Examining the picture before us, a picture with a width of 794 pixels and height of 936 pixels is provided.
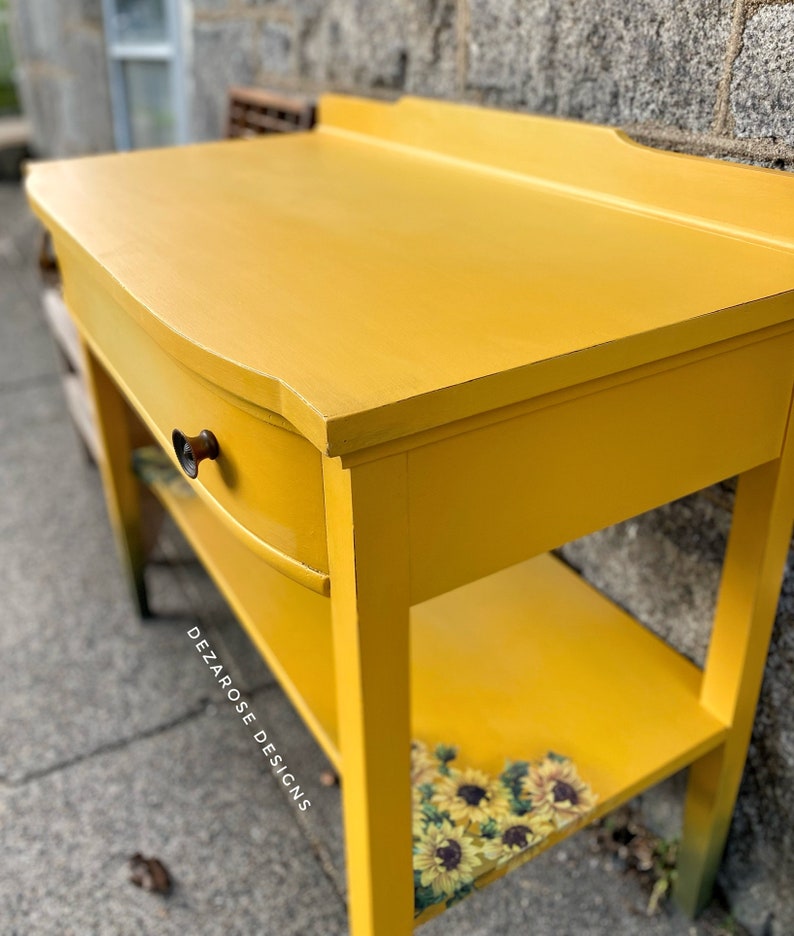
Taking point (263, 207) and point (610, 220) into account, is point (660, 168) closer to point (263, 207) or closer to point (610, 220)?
point (610, 220)

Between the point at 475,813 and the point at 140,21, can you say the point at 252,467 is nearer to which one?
the point at 475,813

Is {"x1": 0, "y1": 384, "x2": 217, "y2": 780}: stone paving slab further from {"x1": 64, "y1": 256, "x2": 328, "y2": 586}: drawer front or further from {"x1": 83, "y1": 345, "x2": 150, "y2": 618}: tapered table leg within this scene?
{"x1": 64, "y1": 256, "x2": 328, "y2": 586}: drawer front

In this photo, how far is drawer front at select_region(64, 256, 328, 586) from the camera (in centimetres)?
66

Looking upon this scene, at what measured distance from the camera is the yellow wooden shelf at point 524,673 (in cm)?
101

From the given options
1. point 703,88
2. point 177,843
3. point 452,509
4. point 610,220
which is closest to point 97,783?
point 177,843

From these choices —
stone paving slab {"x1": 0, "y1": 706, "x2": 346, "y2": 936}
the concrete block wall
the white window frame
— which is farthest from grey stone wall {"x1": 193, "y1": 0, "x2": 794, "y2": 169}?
stone paving slab {"x1": 0, "y1": 706, "x2": 346, "y2": 936}

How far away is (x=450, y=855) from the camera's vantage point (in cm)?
90

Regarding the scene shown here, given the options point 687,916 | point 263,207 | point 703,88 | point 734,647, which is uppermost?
point 703,88

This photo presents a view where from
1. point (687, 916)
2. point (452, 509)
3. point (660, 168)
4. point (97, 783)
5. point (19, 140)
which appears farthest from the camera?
point (19, 140)

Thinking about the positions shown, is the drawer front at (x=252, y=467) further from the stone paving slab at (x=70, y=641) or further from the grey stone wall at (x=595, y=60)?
the stone paving slab at (x=70, y=641)

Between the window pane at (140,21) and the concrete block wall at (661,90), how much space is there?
115 centimetres

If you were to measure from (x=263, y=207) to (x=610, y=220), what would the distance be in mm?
391

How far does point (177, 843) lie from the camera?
1311 mm

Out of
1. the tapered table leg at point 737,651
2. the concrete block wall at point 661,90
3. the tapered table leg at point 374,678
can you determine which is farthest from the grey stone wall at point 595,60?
the tapered table leg at point 374,678
